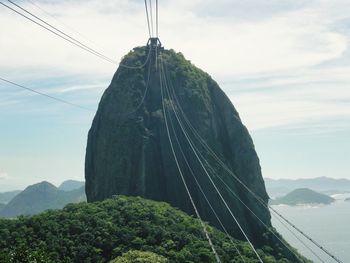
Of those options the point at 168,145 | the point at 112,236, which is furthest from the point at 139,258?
the point at 168,145

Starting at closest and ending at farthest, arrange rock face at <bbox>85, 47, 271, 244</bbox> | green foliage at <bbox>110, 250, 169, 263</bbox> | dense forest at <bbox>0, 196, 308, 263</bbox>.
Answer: green foliage at <bbox>110, 250, 169, 263</bbox>
dense forest at <bbox>0, 196, 308, 263</bbox>
rock face at <bbox>85, 47, 271, 244</bbox>

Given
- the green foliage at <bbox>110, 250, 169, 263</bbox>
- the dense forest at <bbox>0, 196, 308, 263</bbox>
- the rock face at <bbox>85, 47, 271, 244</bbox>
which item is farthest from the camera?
the rock face at <bbox>85, 47, 271, 244</bbox>

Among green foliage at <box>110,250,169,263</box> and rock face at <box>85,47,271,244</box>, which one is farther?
rock face at <box>85,47,271,244</box>

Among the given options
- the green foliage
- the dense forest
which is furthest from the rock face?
the green foliage

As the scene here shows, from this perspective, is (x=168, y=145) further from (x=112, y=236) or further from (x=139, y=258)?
(x=139, y=258)

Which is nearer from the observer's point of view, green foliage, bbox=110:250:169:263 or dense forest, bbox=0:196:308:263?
green foliage, bbox=110:250:169:263

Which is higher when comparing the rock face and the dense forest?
the rock face

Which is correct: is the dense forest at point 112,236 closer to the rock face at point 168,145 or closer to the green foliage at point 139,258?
the green foliage at point 139,258

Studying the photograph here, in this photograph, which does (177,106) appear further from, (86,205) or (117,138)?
(86,205)

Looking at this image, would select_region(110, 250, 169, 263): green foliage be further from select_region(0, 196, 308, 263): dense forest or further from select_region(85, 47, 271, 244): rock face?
select_region(85, 47, 271, 244): rock face
